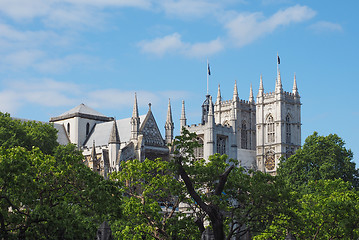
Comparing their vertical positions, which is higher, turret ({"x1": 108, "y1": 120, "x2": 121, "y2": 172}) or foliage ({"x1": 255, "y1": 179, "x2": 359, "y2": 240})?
turret ({"x1": 108, "y1": 120, "x2": 121, "y2": 172})

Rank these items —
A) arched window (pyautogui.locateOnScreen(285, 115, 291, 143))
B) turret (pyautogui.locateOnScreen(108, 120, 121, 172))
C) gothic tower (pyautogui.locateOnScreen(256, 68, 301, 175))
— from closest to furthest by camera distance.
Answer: turret (pyautogui.locateOnScreen(108, 120, 121, 172)) → gothic tower (pyautogui.locateOnScreen(256, 68, 301, 175)) → arched window (pyautogui.locateOnScreen(285, 115, 291, 143))

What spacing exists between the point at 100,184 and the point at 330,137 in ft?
150

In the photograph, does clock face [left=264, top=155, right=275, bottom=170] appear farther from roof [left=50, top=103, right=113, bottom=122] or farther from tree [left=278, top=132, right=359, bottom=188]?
tree [left=278, top=132, right=359, bottom=188]

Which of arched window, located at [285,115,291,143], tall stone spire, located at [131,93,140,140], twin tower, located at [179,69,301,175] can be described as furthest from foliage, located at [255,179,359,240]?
arched window, located at [285,115,291,143]

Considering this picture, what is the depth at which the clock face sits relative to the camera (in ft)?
403

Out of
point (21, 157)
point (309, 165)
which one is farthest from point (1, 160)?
point (309, 165)

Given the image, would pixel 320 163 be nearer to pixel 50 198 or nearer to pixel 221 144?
pixel 221 144

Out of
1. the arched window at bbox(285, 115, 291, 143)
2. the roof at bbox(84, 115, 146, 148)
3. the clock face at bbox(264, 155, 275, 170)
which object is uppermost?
the arched window at bbox(285, 115, 291, 143)

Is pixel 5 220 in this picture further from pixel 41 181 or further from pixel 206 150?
pixel 206 150

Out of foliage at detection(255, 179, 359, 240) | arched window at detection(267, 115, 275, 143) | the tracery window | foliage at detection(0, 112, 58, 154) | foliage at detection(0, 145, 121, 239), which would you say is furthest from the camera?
arched window at detection(267, 115, 275, 143)

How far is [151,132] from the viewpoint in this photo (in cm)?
8806

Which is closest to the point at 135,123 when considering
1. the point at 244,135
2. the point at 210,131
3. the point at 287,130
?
the point at 210,131

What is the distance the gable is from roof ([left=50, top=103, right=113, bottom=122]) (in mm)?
10431

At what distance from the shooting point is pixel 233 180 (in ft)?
114
